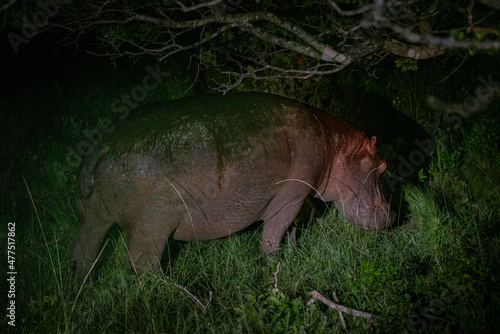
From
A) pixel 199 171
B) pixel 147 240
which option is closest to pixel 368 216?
pixel 199 171

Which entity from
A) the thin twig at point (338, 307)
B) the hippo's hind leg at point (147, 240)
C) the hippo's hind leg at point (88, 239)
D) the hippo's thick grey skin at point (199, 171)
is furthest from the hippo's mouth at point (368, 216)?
the hippo's hind leg at point (88, 239)

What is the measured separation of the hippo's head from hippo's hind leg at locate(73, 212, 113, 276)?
1858 millimetres

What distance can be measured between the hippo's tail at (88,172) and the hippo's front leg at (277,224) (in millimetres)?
1366

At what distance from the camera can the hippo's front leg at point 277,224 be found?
3846 mm

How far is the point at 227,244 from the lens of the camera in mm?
4258

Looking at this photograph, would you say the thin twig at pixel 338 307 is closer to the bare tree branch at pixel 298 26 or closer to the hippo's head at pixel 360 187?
the hippo's head at pixel 360 187

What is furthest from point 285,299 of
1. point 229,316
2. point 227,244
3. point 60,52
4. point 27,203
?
point 60,52

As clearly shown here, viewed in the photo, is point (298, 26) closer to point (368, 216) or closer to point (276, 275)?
point (368, 216)

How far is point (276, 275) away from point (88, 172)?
1517 millimetres

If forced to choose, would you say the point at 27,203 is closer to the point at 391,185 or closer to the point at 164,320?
the point at 164,320

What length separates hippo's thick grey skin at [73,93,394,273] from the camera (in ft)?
11.0

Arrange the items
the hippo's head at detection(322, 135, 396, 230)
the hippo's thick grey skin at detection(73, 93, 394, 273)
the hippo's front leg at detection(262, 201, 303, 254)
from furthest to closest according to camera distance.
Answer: the hippo's head at detection(322, 135, 396, 230) → the hippo's front leg at detection(262, 201, 303, 254) → the hippo's thick grey skin at detection(73, 93, 394, 273)

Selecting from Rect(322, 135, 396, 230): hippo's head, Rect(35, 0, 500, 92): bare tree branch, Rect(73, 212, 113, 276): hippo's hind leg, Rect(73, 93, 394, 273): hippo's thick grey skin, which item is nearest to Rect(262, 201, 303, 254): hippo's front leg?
Rect(73, 93, 394, 273): hippo's thick grey skin

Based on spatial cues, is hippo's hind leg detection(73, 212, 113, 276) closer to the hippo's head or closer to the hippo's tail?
the hippo's tail
